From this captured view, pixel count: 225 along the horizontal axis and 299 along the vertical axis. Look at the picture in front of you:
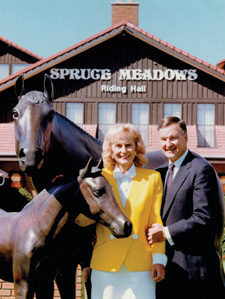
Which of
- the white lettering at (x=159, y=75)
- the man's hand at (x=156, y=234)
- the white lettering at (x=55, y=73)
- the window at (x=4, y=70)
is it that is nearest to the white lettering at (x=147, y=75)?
the white lettering at (x=159, y=75)

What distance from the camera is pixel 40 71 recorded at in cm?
1655

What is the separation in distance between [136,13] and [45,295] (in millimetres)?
18530

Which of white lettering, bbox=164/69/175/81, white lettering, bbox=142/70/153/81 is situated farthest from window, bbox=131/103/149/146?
white lettering, bbox=164/69/175/81

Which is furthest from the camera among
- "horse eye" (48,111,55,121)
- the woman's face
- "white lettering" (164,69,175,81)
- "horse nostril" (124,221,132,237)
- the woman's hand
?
"white lettering" (164,69,175,81)

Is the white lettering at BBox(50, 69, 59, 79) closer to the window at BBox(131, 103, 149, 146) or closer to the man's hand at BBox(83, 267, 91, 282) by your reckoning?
the window at BBox(131, 103, 149, 146)

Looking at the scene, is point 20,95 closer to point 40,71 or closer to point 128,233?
point 128,233

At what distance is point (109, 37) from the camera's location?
16406mm

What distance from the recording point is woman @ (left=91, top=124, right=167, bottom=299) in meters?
3.04

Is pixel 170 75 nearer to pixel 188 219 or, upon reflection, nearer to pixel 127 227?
pixel 188 219

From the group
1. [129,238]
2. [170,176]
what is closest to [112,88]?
[170,176]

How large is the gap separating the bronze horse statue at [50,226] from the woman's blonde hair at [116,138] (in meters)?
0.19

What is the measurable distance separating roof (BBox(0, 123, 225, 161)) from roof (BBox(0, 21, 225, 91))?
2.00m

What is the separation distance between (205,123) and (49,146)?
14950mm

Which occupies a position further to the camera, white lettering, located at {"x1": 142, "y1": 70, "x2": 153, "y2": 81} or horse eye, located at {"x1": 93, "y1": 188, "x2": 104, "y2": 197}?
white lettering, located at {"x1": 142, "y1": 70, "x2": 153, "y2": 81}
